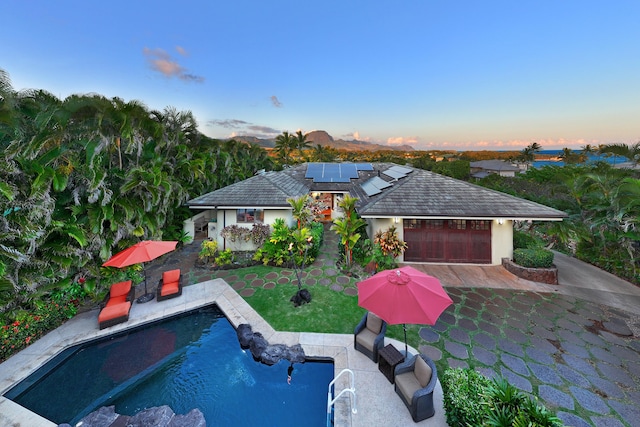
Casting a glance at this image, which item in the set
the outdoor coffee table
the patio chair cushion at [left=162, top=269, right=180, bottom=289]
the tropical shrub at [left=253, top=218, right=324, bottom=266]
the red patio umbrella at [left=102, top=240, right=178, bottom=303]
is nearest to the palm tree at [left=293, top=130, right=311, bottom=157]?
the tropical shrub at [left=253, top=218, right=324, bottom=266]

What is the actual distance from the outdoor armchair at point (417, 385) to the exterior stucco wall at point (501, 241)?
10.6 meters

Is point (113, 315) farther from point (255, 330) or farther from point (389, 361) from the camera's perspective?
point (389, 361)

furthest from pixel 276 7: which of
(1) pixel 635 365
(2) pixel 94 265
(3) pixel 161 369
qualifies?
(1) pixel 635 365

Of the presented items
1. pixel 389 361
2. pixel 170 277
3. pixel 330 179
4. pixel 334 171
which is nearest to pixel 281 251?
→ pixel 170 277

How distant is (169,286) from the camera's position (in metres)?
10.5

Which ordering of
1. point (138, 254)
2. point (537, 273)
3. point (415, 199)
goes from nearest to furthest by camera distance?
point (138, 254) < point (537, 273) < point (415, 199)

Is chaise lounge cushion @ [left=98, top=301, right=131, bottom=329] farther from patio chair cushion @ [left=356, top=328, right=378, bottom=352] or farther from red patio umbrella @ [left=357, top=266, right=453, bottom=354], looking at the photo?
red patio umbrella @ [left=357, top=266, right=453, bottom=354]

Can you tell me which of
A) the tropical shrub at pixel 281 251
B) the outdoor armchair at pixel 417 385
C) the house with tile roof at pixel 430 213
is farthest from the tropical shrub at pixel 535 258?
the tropical shrub at pixel 281 251

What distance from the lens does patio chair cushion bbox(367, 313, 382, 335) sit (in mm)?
7066

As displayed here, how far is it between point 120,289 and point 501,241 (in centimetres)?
1887

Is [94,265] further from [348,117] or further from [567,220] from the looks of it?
[348,117]

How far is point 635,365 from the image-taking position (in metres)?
6.71

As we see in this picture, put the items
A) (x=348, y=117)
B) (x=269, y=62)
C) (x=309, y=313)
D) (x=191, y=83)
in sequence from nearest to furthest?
(x=309, y=313) < (x=191, y=83) < (x=269, y=62) < (x=348, y=117)

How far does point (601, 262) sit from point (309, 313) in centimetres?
1665
